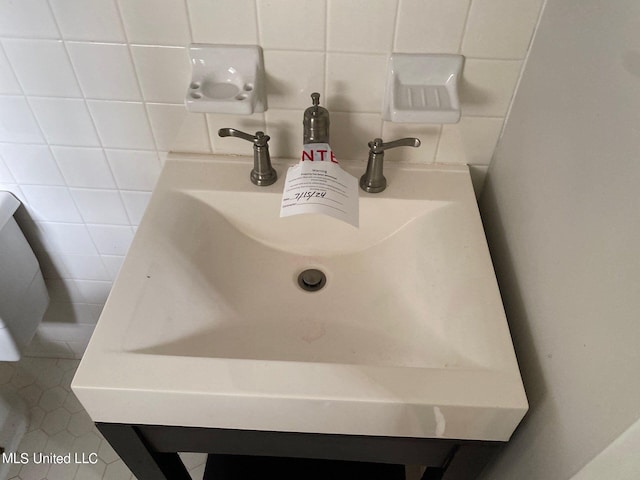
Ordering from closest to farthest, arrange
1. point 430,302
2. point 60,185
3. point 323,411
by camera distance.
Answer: point 323,411 < point 430,302 < point 60,185

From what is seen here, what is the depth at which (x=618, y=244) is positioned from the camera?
0.48 m

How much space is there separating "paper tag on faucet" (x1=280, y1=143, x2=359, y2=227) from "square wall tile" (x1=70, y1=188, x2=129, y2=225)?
43cm

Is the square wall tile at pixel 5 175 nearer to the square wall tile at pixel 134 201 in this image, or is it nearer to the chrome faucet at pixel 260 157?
the square wall tile at pixel 134 201

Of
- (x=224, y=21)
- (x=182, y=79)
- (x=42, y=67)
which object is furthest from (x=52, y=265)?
(x=224, y=21)

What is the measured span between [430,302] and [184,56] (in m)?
0.55

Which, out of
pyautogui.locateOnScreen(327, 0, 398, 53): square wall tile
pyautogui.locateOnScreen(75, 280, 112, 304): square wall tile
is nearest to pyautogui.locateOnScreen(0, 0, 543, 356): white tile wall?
pyautogui.locateOnScreen(327, 0, 398, 53): square wall tile

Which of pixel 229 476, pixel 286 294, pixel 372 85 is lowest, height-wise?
pixel 229 476

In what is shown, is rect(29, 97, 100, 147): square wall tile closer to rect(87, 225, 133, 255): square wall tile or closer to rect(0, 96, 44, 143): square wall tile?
rect(0, 96, 44, 143): square wall tile

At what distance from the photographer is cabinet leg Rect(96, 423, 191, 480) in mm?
705

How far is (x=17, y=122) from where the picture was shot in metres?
0.89

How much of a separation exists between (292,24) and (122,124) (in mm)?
365

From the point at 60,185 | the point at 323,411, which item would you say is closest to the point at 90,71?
the point at 60,185

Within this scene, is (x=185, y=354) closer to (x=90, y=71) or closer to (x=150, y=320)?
(x=150, y=320)

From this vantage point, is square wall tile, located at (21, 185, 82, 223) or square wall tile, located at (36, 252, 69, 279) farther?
square wall tile, located at (36, 252, 69, 279)
